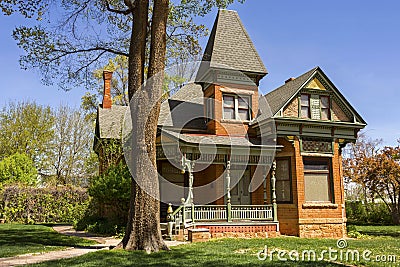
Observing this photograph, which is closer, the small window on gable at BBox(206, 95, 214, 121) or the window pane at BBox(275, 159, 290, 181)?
the window pane at BBox(275, 159, 290, 181)

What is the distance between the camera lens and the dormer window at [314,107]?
1786 cm

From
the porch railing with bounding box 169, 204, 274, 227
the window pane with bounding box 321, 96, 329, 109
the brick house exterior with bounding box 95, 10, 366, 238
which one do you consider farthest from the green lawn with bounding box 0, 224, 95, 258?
the window pane with bounding box 321, 96, 329, 109

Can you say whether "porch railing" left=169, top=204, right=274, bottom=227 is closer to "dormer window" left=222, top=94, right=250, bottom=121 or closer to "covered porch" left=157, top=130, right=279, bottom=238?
"covered porch" left=157, top=130, right=279, bottom=238

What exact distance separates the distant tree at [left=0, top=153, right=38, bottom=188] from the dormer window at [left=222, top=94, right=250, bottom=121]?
1782 centimetres

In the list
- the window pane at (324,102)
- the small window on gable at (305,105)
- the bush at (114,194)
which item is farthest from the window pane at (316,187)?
the bush at (114,194)

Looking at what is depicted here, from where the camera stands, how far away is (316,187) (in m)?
17.3

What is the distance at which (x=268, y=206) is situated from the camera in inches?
Result: 646

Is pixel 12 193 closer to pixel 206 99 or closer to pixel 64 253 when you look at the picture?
pixel 206 99

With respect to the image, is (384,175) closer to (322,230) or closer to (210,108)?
(322,230)

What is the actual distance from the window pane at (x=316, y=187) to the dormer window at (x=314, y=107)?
261 centimetres

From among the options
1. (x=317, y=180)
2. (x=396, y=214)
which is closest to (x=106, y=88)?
(x=317, y=180)

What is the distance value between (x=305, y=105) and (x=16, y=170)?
71.5ft

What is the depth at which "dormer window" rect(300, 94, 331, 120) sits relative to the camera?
17.9 m

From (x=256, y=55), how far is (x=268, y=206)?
25.2ft
